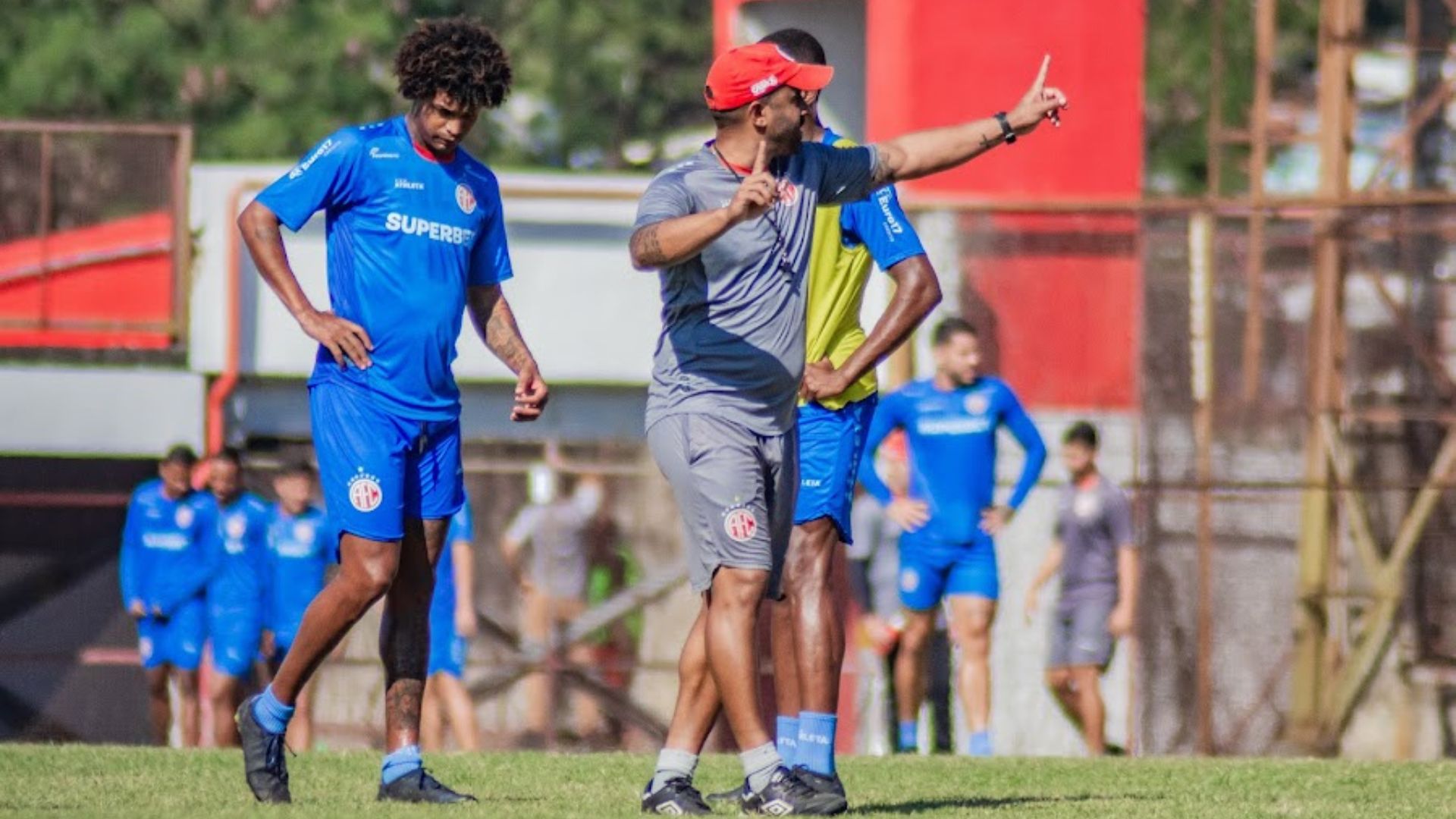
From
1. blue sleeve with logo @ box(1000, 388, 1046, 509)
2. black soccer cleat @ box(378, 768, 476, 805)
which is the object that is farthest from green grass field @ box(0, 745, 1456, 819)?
blue sleeve with logo @ box(1000, 388, 1046, 509)

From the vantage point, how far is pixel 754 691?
7723mm

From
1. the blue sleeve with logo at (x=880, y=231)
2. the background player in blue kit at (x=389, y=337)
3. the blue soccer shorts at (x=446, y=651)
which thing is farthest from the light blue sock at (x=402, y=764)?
the blue soccer shorts at (x=446, y=651)

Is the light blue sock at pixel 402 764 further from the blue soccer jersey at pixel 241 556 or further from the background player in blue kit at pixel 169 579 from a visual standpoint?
the background player in blue kit at pixel 169 579

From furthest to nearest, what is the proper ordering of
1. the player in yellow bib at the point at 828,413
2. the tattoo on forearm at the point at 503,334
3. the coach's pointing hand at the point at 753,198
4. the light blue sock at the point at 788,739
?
the light blue sock at the point at 788,739 < the tattoo on forearm at the point at 503,334 < the player in yellow bib at the point at 828,413 < the coach's pointing hand at the point at 753,198

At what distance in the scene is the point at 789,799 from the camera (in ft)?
25.2

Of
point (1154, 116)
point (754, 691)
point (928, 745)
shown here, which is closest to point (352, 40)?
point (1154, 116)

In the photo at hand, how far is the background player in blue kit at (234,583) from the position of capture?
16375mm

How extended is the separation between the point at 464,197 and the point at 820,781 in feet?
6.79

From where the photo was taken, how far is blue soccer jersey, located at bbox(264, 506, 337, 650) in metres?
16.1

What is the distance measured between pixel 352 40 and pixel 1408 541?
58.8 ft

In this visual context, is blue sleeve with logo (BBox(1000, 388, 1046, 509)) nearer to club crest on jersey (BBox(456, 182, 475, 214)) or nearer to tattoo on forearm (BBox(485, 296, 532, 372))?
tattoo on forearm (BBox(485, 296, 532, 372))

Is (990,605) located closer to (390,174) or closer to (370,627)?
(370,627)

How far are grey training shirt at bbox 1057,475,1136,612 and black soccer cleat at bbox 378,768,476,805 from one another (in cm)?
745

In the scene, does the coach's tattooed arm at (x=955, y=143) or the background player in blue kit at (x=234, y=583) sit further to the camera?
the background player in blue kit at (x=234, y=583)
